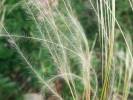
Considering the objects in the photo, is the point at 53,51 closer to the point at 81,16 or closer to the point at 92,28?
the point at 81,16

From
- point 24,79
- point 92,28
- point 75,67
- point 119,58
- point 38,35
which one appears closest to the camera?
point 38,35

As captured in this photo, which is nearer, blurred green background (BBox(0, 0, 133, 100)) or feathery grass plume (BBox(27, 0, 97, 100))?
feathery grass plume (BBox(27, 0, 97, 100))

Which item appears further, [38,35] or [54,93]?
[38,35]

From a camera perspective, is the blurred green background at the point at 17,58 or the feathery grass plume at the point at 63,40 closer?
the feathery grass plume at the point at 63,40

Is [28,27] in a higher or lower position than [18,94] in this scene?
higher

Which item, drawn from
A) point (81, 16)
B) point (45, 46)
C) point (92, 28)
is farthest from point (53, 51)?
point (92, 28)

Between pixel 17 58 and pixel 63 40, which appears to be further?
pixel 17 58

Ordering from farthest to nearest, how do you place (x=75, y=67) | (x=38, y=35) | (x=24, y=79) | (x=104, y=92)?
(x=24, y=79)
(x=75, y=67)
(x=38, y=35)
(x=104, y=92)

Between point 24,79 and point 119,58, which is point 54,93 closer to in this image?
point 24,79

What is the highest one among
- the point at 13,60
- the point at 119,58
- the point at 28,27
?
the point at 28,27

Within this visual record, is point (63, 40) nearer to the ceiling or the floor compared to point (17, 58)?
nearer to the ceiling
